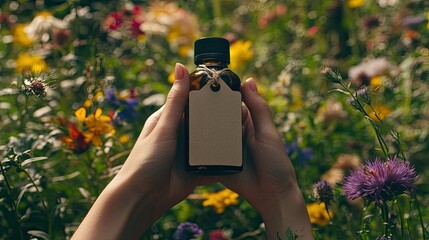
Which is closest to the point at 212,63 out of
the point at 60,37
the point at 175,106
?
the point at 175,106

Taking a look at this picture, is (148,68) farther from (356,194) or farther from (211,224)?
(356,194)

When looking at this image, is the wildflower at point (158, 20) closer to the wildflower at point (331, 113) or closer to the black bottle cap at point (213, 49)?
the wildflower at point (331, 113)

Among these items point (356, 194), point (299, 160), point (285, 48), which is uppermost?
point (285, 48)

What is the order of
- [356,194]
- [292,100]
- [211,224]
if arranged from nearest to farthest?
[356,194], [211,224], [292,100]

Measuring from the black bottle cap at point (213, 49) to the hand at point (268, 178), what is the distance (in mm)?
138

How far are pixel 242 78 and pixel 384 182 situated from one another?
5.78 ft

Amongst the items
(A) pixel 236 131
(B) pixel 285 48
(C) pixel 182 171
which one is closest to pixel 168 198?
(C) pixel 182 171

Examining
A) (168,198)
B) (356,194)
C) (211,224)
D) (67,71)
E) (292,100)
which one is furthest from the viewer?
(292,100)

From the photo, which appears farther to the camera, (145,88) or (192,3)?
(192,3)

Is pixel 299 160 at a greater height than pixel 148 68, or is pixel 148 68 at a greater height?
pixel 148 68

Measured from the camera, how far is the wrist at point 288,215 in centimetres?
183

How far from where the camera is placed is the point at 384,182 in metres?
1.61

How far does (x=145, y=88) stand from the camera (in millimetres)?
3031

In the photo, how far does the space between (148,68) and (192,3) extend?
4.56 ft
